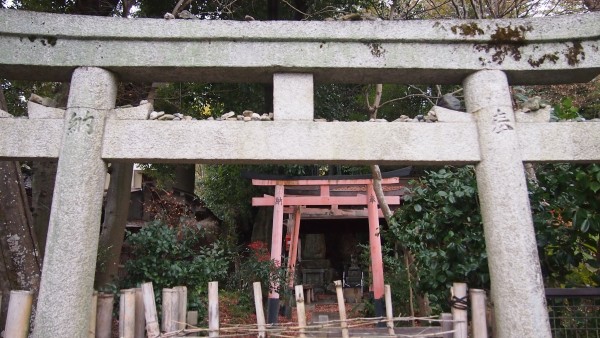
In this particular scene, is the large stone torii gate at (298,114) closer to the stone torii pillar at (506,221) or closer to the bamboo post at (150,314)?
the stone torii pillar at (506,221)

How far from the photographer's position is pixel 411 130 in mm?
3148

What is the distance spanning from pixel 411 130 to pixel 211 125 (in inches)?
58.0

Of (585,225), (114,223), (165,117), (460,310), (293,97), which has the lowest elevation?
(460,310)

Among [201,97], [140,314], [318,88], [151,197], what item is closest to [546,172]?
[140,314]

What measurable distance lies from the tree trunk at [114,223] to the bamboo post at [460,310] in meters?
5.09

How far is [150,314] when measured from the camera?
2.91m

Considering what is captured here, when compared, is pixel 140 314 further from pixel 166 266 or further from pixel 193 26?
pixel 166 266

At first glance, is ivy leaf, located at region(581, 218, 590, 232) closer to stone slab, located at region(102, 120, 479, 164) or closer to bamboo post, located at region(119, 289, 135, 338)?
stone slab, located at region(102, 120, 479, 164)

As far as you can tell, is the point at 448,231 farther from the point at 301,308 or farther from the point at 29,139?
the point at 29,139

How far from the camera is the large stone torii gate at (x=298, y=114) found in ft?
9.61

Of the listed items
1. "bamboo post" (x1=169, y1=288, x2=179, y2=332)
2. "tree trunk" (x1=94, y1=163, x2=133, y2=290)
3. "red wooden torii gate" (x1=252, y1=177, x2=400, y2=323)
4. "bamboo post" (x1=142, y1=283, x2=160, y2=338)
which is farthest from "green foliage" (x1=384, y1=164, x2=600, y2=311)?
"tree trunk" (x1=94, y1=163, x2=133, y2=290)

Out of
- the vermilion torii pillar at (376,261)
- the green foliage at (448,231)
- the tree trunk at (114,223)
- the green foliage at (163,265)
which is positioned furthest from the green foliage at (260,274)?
the green foliage at (448,231)

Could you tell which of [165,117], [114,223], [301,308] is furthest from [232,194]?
[301,308]

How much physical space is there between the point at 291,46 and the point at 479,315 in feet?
7.75
